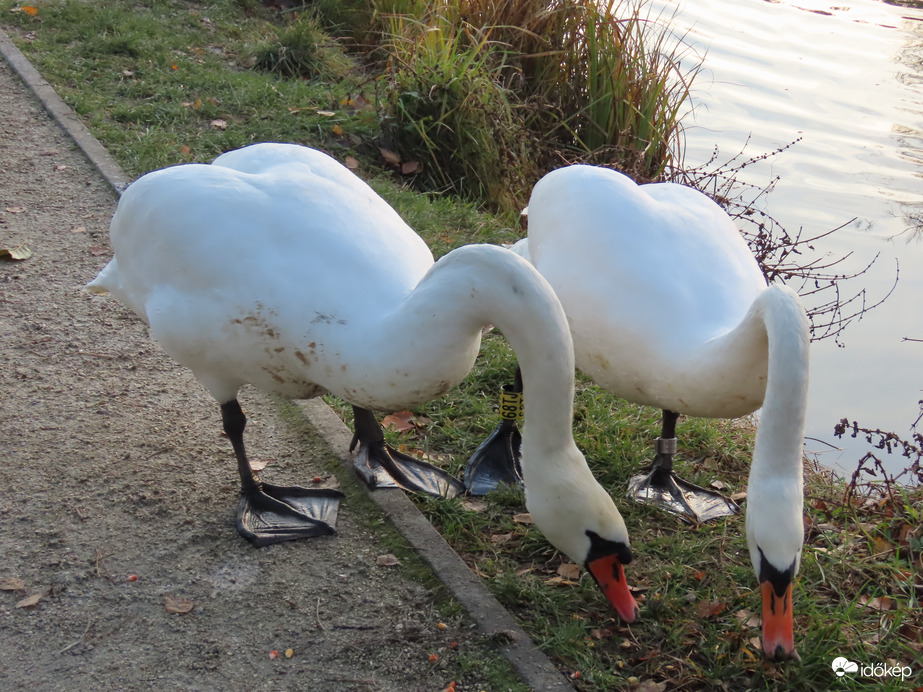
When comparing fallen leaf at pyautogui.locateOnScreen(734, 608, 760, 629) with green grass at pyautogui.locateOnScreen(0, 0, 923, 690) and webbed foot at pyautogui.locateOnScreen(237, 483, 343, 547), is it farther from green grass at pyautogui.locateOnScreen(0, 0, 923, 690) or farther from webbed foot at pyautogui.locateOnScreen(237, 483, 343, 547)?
webbed foot at pyautogui.locateOnScreen(237, 483, 343, 547)

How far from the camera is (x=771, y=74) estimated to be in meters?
8.34

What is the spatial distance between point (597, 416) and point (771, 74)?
5492mm

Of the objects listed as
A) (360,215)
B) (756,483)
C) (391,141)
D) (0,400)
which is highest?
(360,215)

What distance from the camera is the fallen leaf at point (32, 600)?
9.55 feet

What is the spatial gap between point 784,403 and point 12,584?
2423 mm

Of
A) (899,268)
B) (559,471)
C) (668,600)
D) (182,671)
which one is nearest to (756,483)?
(559,471)

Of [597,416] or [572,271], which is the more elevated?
[572,271]

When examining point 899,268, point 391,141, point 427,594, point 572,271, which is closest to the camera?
point 427,594

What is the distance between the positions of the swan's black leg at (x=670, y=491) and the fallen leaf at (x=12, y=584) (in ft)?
7.12

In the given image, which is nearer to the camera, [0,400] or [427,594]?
[427,594]

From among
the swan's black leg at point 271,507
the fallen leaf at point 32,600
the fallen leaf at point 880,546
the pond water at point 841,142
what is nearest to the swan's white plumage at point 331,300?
the swan's black leg at point 271,507

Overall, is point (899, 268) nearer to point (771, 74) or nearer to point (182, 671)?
point (771, 74)

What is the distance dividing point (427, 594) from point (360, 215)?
4.11 feet

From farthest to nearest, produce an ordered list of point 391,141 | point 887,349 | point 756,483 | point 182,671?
point 391,141 → point 887,349 → point 182,671 → point 756,483
